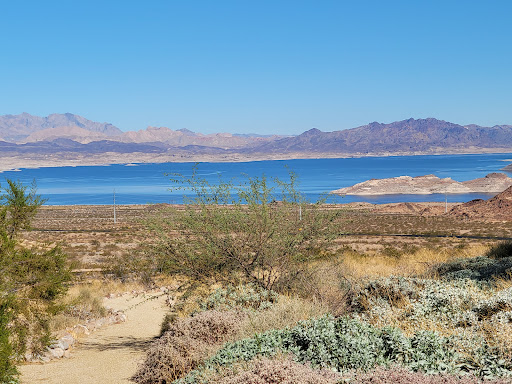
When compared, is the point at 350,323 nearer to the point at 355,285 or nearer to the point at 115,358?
the point at 355,285

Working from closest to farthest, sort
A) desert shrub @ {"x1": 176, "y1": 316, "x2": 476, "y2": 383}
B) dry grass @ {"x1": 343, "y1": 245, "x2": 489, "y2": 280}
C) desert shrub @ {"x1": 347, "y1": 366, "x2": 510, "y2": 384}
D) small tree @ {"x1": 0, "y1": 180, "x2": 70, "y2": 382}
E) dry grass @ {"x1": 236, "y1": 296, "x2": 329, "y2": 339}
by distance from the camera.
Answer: desert shrub @ {"x1": 347, "y1": 366, "x2": 510, "y2": 384}
desert shrub @ {"x1": 176, "y1": 316, "x2": 476, "y2": 383}
dry grass @ {"x1": 236, "y1": 296, "x2": 329, "y2": 339}
small tree @ {"x1": 0, "y1": 180, "x2": 70, "y2": 382}
dry grass @ {"x1": 343, "y1": 245, "x2": 489, "y2": 280}

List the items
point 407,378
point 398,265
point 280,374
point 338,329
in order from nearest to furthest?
point 407,378 < point 280,374 < point 338,329 < point 398,265

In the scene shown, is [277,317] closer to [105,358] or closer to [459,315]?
[459,315]

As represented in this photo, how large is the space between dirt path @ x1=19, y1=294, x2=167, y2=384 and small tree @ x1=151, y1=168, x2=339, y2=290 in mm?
1262

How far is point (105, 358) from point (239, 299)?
3.84m

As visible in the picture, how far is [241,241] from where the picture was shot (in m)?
13.0

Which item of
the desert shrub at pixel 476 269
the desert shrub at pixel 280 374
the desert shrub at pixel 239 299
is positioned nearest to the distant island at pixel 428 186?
the desert shrub at pixel 476 269

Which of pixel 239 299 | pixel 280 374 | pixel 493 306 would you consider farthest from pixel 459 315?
pixel 239 299

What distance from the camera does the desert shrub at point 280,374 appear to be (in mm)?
5871

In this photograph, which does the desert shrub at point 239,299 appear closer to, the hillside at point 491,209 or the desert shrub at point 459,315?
the desert shrub at point 459,315

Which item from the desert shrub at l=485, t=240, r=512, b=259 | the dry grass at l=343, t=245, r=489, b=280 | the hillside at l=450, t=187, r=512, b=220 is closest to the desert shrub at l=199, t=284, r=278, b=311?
the dry grass at l=343, t=245, r=489, b=280

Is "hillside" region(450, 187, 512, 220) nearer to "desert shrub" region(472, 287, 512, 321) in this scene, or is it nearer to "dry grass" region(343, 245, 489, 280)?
"dry grass" region(343, 245, 489, 280)

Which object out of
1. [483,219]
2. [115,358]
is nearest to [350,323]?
[115,358]

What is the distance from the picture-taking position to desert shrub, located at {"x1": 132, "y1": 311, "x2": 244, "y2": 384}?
30.9 feet
